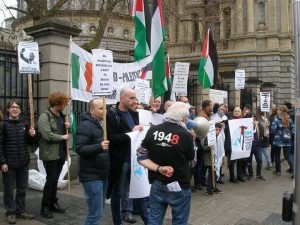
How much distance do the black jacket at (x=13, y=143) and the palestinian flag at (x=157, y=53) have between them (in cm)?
254

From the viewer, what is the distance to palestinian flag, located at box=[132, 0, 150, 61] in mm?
7207

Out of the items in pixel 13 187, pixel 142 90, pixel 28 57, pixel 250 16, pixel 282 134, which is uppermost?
pixel 250 16

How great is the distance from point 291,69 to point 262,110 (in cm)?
2343

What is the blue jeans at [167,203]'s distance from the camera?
4.02 m

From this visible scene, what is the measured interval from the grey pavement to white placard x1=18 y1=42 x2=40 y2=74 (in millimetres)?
2483

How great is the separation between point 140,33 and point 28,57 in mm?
2185

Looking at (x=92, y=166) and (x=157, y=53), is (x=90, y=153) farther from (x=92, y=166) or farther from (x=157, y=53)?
(x=157, y=53)

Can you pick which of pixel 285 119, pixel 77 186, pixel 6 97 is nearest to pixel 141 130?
pixel 77 186

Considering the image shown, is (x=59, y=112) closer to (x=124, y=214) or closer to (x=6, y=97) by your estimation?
(x=124, y=214)

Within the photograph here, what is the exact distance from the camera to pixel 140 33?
7234 millimetres

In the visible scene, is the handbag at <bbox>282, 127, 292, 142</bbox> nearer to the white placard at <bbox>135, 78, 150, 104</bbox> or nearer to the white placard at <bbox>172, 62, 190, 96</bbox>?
the white placard at <bbox>172, 62, 190, 96</bbox>

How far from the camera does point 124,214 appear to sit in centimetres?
598

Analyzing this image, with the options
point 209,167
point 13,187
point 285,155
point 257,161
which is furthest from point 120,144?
point 285,155

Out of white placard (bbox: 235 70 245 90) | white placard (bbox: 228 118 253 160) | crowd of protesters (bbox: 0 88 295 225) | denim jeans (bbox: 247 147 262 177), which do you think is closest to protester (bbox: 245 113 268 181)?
denim jeans (bbox: 247 147 262 177)
